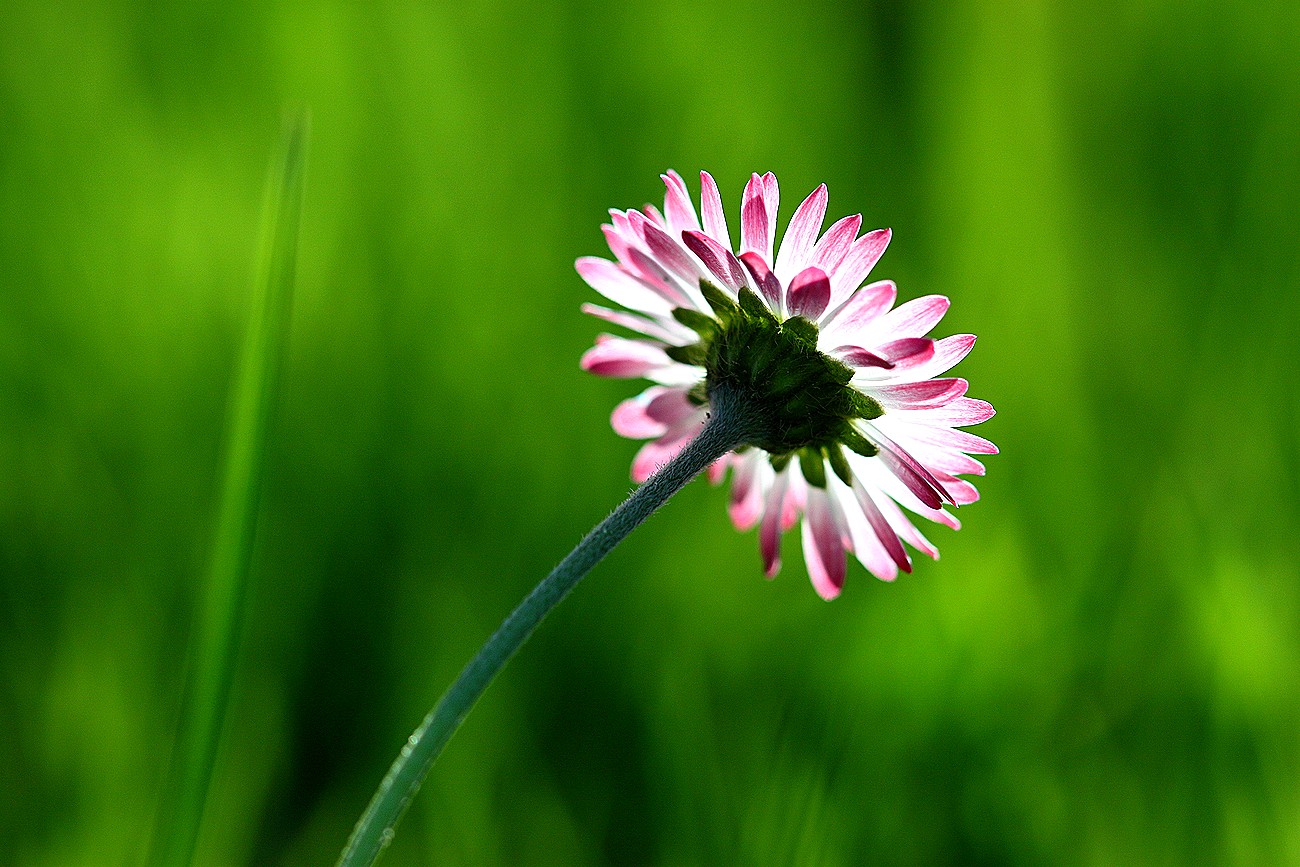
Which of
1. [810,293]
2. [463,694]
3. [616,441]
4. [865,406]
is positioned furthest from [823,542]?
[616,441]

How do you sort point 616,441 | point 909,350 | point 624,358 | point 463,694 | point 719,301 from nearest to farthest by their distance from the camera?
point 463,694, point 909,350, point 719,301, point 624,358, point 616,441

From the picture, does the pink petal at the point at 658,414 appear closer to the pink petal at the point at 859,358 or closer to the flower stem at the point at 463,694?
the pink petal at the point at 859,358

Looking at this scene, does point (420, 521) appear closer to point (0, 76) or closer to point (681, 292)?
point (681, 292)

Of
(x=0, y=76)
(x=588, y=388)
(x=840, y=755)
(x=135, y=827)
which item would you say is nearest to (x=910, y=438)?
(x=840, y=755)

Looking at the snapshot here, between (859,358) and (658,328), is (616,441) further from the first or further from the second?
(859,358)

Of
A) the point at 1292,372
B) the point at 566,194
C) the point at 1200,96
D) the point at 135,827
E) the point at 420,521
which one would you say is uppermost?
the point at 1200,96

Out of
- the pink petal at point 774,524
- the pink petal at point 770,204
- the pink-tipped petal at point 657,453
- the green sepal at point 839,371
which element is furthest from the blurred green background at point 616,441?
the pink petal at point 770,204
